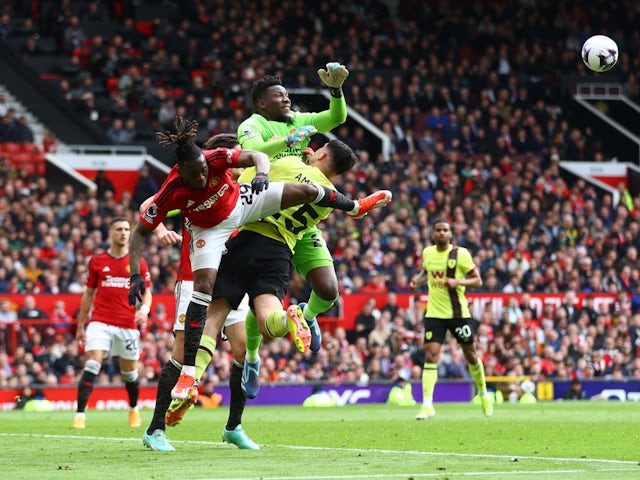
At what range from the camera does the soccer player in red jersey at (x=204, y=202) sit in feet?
34.1

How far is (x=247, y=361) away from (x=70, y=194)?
54.6ft

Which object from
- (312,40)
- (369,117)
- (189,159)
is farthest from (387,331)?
(189,159)

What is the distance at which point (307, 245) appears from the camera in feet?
39.1

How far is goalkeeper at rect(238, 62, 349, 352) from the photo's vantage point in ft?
38.7

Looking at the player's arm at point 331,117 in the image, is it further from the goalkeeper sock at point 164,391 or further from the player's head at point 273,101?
the goalkeeper sock at point 164,391

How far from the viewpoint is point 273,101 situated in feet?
39.5

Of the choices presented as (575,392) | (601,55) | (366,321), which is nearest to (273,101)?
(601,55)

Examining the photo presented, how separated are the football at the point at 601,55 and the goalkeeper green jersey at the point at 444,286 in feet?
12.2

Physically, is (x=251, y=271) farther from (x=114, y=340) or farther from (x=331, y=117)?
(x=114, y=340)

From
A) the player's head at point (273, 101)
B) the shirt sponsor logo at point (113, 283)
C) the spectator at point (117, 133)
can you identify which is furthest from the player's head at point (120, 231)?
the spectator at point (117, 133)

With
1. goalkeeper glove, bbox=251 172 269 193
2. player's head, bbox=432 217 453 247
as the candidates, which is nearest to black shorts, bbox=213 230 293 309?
goalkeeper glove, bbox=251 172 269 193

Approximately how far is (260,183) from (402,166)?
22175 mm

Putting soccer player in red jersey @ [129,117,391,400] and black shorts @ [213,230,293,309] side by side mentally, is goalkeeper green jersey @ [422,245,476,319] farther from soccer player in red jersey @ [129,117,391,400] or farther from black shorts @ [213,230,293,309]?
soccer player in red jersey @ [129,117,391,400]

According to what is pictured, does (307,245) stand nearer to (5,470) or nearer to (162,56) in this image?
(5,470)
